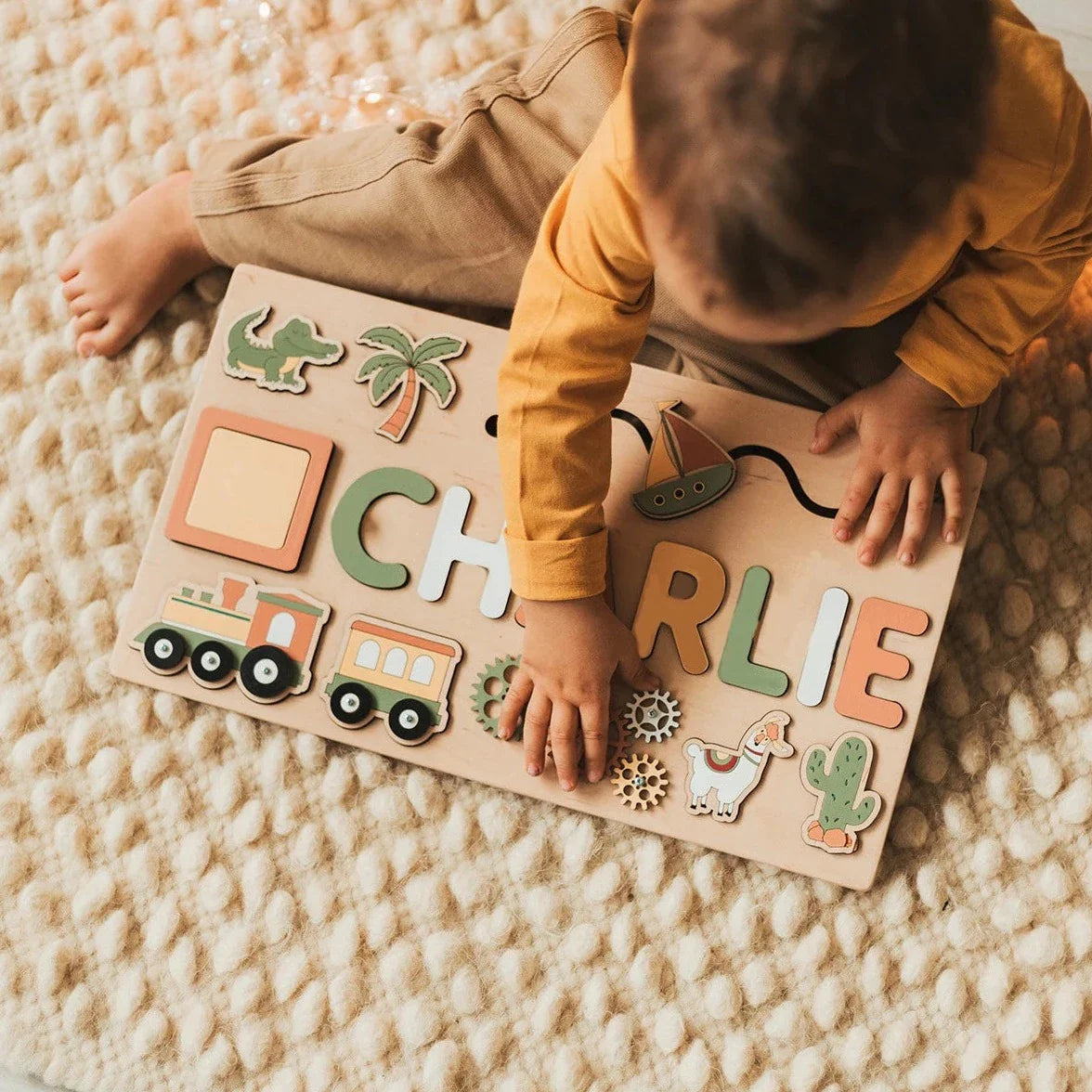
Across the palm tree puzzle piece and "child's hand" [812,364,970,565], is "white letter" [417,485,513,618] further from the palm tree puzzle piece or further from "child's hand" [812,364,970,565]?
"child's hand" [812,364,970,565]

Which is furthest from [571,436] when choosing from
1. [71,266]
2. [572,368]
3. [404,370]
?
[71,266]

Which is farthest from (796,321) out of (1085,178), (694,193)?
(1085,178)

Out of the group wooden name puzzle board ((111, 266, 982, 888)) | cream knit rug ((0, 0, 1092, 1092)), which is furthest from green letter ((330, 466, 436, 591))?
cream knit rug ((0, 0, 1092, 1092))

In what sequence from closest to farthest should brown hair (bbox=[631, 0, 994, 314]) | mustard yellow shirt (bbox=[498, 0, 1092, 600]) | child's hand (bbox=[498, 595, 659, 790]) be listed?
brown hair (bbox=[631, 0, 994, 314]) < mustard yellow shirt (bbox=[498, 0, 1092, 600]) < child's hand (bbox=[498, 595, 659, 790])

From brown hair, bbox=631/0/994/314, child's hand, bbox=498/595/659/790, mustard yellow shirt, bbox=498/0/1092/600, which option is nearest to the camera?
brown hair, bbox=631/0/994/314

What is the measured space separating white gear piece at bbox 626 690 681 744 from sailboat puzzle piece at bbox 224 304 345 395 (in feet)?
0.83

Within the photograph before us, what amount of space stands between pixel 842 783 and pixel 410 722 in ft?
0.75

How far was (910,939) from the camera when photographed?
2.08ft

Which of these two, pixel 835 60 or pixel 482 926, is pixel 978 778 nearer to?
pixel 482 926

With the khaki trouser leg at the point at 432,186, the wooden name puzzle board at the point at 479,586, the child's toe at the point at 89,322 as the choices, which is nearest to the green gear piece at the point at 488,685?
the wooden name puzzle board at the point at 479,586

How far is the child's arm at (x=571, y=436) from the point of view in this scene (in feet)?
1.74

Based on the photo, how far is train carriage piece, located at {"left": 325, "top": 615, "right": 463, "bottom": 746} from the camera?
636mm

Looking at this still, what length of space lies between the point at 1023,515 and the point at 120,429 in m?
0.52

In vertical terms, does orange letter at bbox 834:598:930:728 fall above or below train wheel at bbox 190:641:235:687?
above
